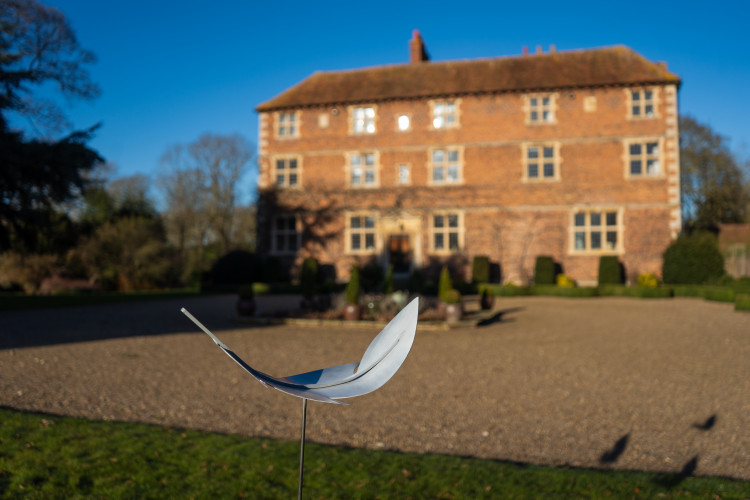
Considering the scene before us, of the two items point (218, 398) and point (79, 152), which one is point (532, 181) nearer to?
point (79, 152)

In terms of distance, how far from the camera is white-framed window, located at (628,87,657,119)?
76.7 feet

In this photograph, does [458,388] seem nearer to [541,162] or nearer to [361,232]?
[541,162]

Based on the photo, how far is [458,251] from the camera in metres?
25.0

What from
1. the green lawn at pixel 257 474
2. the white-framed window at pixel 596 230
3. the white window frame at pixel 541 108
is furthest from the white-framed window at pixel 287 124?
the green lawn at pixel 257 474

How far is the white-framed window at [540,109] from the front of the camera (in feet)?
79.9

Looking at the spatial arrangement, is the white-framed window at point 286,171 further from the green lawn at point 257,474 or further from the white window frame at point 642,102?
the green lawn at point 257,474

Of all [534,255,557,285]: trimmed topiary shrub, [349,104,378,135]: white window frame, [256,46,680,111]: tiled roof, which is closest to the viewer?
[534,255,557,285]: trimmed topiary shrub

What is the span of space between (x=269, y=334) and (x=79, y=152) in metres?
8.92

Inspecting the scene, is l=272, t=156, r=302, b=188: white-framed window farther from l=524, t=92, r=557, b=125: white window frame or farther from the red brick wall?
l=524, t=92, r=557, b=125: white window frame

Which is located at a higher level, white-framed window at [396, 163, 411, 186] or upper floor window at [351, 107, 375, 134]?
upper floor window at [351, 107, 375, 134]

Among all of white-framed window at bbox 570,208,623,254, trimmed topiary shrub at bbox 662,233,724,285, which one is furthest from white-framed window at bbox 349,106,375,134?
trimmed topiary shrub at bbox 662,233,724,285

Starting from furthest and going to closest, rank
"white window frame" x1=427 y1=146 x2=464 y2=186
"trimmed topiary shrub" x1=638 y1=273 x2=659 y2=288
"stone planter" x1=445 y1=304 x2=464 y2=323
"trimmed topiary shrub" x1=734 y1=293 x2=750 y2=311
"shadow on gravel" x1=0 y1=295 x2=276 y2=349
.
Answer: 1. "white window frame" x1=427 y1=146 x2=464 y2=186
2. "trimmed topiary shrub" x1=638 y1=273 x2=659 y2=288
3. "trimmed topiary shrub" x1=734 y1=293 x2=750 y2=311
4. "stone planter" x1=445 y1=304 x2=464 y2=323
5. "shadow on gravel" x1=0 y1=295 x2=276 y2=349

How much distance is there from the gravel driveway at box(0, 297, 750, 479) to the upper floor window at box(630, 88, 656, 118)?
46.8ft

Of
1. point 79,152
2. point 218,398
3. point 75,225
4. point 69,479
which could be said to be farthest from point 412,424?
point 75,225
